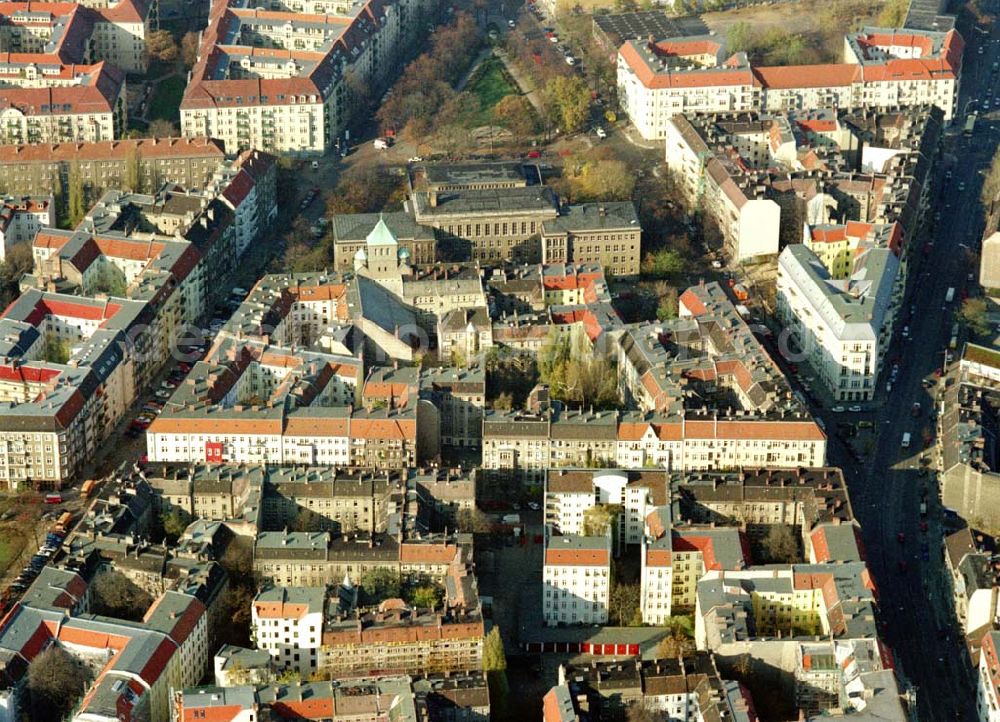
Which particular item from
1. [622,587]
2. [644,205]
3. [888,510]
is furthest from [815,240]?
[622,587]

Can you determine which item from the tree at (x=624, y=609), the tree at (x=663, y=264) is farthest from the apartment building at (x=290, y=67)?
the tree at (x=624, y=609)

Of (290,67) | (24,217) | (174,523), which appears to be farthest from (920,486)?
(290,67)

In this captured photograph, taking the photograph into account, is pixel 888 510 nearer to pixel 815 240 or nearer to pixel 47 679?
pixel 815 240

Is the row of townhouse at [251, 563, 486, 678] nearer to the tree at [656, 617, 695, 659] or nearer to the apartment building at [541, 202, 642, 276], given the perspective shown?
the tree at [656, 617, 695, 659]

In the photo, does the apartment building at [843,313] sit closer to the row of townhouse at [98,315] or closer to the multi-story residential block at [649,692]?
the multi-story residential block at [649,692]

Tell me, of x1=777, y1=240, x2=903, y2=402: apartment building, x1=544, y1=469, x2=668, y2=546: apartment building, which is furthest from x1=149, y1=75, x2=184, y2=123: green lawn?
x1=544, y1=469, x2=668, y2=546: apartment building

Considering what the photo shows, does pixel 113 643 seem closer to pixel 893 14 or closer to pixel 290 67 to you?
pixel 290 67
